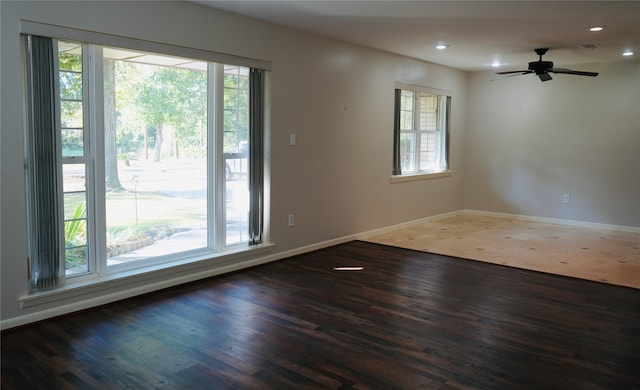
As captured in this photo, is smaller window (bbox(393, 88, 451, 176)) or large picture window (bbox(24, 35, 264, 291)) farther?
smaller window (bbox(393, 88, 451, 176))

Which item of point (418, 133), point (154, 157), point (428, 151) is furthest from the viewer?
point (428, 151)

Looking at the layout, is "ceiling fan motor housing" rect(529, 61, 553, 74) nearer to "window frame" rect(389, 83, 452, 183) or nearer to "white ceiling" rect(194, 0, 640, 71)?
"white ceiling" rect(194, 0, 640, 71)

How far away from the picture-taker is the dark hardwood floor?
2.64 metres

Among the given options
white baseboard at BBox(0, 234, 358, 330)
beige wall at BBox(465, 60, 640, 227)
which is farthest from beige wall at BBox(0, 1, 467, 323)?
beige wall at BBox(465, 60, 640, 227)

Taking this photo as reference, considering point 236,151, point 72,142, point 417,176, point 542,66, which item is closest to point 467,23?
point 542,66

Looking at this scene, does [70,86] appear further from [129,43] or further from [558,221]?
[558,221]

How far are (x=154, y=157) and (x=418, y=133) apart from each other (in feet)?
14.6

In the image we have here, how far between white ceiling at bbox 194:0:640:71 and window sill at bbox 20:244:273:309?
224 centimetres

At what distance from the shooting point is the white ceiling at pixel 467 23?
4.14 m

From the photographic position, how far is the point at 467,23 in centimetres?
474

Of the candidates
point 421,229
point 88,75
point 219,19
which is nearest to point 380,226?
point 421,229

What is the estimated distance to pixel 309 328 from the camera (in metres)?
3.33

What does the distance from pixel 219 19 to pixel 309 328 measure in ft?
9.17

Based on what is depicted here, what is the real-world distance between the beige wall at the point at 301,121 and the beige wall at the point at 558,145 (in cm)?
51
